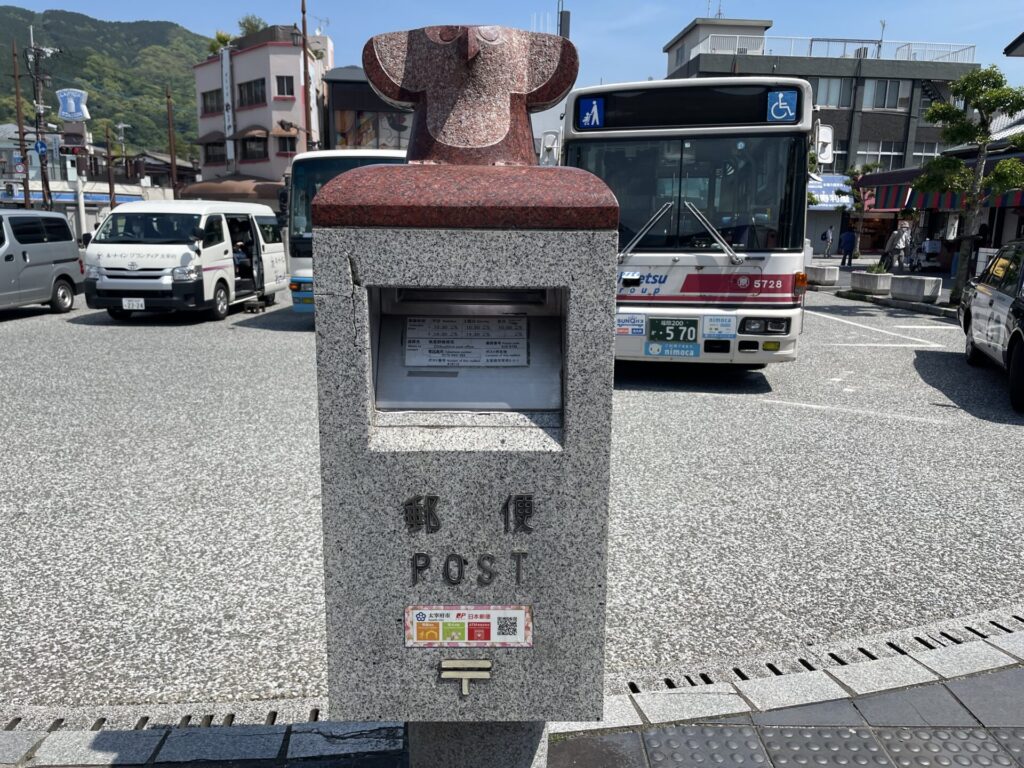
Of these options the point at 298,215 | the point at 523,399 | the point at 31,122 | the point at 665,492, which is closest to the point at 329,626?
the point at 523,399

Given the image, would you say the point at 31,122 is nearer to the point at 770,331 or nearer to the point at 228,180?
the point at 228,180

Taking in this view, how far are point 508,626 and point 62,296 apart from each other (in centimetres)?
1526

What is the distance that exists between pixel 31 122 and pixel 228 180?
40.2m

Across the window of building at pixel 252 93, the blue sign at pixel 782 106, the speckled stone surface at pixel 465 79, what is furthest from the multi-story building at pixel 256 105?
the speckled stone surface at pixel 465 79

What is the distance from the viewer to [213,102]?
159ft

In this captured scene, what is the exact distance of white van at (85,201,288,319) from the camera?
1296 cm

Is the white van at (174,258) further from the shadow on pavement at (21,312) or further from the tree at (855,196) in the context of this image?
the tree at (855,196)

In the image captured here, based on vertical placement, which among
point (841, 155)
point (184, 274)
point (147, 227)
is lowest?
point (184, 274)

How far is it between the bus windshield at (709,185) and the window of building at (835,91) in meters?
43.0

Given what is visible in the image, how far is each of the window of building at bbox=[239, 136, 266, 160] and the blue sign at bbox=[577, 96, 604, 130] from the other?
40376 mm

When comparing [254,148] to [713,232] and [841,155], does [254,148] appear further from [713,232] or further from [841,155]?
[713,232]

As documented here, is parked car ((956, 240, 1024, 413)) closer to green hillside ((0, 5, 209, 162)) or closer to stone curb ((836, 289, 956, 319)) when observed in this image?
stone curb ((836, 289, 956, 319))

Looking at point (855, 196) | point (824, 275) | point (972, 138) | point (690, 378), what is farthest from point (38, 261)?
point (855, 196)

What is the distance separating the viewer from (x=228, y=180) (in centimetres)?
4319
